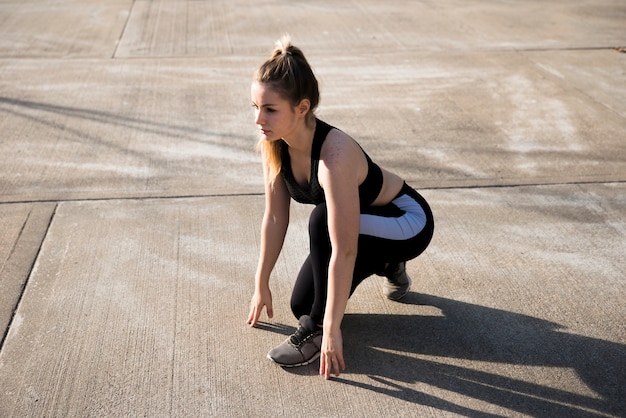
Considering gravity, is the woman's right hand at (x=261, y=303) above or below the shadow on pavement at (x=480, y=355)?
above

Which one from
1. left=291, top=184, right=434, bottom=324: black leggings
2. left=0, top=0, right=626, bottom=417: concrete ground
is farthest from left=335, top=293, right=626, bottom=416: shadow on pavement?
left=291, top=184, right=434, bottom=324: black leggings

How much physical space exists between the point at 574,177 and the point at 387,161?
1.20 m

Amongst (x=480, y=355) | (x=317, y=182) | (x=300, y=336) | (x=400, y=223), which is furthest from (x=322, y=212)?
(x=480, y=355)

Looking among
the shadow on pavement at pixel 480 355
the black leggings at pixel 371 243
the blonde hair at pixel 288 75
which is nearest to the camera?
the blonde hair at pixel 288 75

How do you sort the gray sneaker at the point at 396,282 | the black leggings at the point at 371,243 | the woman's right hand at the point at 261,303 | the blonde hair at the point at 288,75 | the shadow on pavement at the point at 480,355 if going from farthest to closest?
the gray sneaker at the point at 396,282, the woman's right hand at the point at 261,303, the black leggings at the point at 371,243, the shadow on pavement at the point at 480,355, the blonde hair at the point at 288,75

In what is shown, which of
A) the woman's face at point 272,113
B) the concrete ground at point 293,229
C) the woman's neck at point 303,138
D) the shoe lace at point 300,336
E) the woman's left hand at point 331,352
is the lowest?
the concrete ground at point 293,229

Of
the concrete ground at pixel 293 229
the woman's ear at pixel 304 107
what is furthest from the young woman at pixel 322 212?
the concrete ground at pixel 293 229

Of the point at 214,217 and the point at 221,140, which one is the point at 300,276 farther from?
the point at 221,140

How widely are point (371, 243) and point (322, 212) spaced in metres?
0.25

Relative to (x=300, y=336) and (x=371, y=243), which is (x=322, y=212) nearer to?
(x=371, y=243)

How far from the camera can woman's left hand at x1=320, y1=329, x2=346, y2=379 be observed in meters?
2.78

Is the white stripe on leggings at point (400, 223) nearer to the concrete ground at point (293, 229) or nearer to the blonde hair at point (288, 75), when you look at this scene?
the concrete ground at point (293, 229)

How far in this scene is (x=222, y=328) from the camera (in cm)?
329

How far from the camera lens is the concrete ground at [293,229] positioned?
2.94 metres
